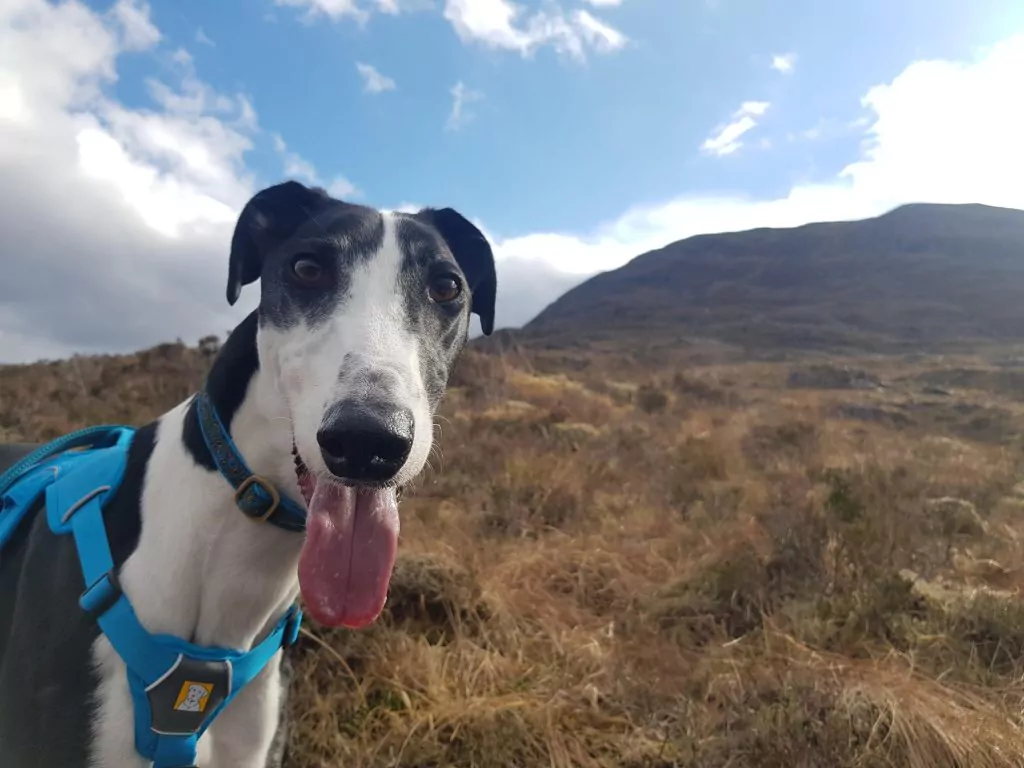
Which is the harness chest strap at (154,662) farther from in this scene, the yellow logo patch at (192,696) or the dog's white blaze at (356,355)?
the dog's white blaze at (356,355)

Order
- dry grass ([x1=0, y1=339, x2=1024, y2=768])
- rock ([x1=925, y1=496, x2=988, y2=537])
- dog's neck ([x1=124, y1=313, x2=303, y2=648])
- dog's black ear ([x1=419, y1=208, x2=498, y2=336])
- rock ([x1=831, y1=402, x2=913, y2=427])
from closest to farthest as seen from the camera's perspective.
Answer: dog's neck ([x1=124, y1=313, x2=303, y2=648]), dog's black ear ([x1=419, y1=208, x2=498, y2=336]), dry grass ([x1=0, y1=339, x2=1024, y2=768]), rock ([x1=925, y1=496, x2=988, y2=537]), rock ([x1=831, y1=402, x2=913, y2=427])

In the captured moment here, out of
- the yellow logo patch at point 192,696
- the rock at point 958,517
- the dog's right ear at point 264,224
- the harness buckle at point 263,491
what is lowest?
the rock at point 958,517

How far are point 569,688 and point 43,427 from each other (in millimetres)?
6846

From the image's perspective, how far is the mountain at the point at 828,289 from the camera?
153ft

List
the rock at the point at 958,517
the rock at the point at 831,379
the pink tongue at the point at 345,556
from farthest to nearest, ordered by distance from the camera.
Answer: the rock at the point at 831,379
the rock at the point at 958,517
the pink tongue at the point at 345,556

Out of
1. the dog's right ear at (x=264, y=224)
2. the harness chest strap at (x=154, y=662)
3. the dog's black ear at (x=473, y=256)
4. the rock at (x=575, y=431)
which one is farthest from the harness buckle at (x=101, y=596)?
the rock at (x=575, y=431)

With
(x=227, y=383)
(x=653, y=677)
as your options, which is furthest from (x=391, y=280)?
(x=653, y=677)

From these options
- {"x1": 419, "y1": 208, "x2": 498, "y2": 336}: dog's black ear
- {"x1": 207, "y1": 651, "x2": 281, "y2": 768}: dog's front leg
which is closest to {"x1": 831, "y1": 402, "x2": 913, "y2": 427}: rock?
{"x1": 419, "y1": 208, "x2": 498, "y2": 336}: dog's black ear

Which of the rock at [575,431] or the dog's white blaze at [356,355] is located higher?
the dog's white blaze at [356,355]

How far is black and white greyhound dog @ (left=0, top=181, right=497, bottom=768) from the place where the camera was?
4.99ft

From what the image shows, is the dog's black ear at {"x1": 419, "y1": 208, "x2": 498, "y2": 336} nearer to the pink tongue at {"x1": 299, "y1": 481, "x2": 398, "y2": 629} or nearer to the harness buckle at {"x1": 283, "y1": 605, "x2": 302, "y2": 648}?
the pink tongue at {"x1": 299, "y1": 481, "x2": 398, "y2": 629}

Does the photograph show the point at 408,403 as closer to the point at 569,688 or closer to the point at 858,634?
the point at 569,688

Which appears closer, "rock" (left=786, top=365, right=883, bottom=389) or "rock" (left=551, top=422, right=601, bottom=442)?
"rock" (left=551, top=422, right=601, bottom=442)

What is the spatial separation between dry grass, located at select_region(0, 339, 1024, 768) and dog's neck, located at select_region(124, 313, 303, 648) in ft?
2.10
